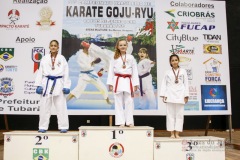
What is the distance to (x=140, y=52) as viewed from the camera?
5.49m

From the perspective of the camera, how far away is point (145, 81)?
543 cm

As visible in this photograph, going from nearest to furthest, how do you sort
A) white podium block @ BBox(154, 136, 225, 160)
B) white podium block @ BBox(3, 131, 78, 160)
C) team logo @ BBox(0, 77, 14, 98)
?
1. white podium block @ BBox(3, 131, 78, 160)
2. white podium block @ BBox(154, 136, 225, 160)
3. team logo @ BBox(0, 77, 14, 98)

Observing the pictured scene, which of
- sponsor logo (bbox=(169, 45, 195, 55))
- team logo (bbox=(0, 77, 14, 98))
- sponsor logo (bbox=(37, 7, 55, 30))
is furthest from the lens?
sponsor logo (bbox=(169, 45, 195, 55))

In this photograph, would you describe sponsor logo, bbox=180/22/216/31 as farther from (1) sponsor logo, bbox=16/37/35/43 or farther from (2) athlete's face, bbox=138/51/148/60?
(1) sponsor logo, bbox=16/37/35/43

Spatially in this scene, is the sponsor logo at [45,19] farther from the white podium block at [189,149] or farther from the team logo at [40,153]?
the white podium block at [189,149]

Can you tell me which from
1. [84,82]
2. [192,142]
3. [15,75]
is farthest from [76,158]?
[15,75]

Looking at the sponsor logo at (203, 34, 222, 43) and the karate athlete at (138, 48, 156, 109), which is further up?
the sponsor logo at (203, 34, 222, 43)

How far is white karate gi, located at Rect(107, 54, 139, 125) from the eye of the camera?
407 centimetres

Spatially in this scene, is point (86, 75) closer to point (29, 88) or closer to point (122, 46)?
point (29, 88)

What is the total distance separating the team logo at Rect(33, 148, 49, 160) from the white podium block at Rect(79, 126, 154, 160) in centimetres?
43

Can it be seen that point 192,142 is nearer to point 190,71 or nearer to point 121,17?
point 190,71

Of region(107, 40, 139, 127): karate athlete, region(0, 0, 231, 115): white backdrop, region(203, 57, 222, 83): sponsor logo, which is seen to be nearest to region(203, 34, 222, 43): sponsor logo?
region(0, 0, 231, 115): white backdrop

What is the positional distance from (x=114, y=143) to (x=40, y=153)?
3.11 feet

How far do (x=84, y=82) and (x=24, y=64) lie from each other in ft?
3.89
